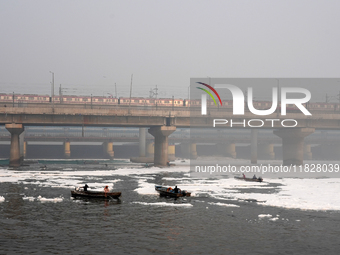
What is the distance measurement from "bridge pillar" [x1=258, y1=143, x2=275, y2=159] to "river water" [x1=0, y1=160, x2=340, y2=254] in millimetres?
131275

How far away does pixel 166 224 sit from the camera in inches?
1266

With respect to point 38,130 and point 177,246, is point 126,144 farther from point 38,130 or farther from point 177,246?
point 177,246

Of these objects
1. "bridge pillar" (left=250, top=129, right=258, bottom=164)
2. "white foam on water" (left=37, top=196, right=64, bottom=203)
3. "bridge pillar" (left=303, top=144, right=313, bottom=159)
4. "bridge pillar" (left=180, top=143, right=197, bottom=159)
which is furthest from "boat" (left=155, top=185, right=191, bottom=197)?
"bridge pillar" (left=303, top=144, right=313, bottom=159)

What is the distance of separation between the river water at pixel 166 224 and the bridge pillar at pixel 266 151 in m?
131

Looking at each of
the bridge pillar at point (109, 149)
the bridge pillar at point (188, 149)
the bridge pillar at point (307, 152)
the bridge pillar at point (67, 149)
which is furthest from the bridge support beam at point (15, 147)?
the bridge pillar at point (307, 152)

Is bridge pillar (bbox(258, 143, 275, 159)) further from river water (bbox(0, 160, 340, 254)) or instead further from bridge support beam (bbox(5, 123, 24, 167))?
river water (bbox(0, 160, 340, 254))

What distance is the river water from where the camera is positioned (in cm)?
2556

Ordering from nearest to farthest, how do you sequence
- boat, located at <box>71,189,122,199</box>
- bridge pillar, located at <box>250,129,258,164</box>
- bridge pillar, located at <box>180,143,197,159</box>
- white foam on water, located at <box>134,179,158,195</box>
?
boat, located at <box>71,189,122,199</box>
white foam on water, located at <box>134,179,158,195</box>
bridge pillar, located at <box>250,129,258,164</box>
bridge pillar, located at <box>180,143,197,159</box>

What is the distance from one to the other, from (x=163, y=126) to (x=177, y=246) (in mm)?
72699

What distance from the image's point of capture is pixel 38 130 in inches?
7815

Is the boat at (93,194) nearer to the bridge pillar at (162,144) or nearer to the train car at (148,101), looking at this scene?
the bridge pillar at (162,144)

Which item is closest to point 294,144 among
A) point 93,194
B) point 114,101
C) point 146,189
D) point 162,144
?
point 162,144

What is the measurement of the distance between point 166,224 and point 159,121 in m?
66.9

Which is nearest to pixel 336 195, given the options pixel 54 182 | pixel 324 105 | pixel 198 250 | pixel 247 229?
pixel 247 229
